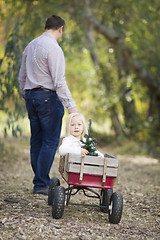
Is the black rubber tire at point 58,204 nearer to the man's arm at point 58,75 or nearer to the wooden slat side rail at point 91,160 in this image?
the wooden slat side rail at point 91,160

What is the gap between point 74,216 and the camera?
11.8 feet

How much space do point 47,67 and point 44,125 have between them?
665mm

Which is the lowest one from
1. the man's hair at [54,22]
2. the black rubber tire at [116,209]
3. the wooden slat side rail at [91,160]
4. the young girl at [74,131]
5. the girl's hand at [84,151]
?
the black rubber tire at [116,209]

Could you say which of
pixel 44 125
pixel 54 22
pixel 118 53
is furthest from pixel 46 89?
pixel 118 53

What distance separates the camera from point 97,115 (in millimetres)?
Result: 10773

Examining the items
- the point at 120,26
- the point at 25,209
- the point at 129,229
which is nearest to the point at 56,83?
the point at 25,209

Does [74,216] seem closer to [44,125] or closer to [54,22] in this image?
[44,125]

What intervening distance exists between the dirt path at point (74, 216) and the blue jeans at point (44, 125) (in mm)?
363

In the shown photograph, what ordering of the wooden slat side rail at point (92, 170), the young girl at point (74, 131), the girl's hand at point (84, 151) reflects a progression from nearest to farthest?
the wooden slat side rail at point (92, 170)
the girl's hand at point (84, 151)
the young girl at point (74, 131)

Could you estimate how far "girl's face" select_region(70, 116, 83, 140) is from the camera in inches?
144

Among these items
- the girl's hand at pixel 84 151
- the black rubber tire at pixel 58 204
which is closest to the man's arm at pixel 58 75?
the girl's hand at pixel 84 151

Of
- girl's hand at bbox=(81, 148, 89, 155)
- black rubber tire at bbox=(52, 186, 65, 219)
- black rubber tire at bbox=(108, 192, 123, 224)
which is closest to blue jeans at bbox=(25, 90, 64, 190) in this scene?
girl's hand at bbox=(81, 148, 89, 155)

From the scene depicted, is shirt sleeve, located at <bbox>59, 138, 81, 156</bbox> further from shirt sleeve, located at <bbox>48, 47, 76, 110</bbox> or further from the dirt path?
the dirt path

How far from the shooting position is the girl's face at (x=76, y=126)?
3658mm
